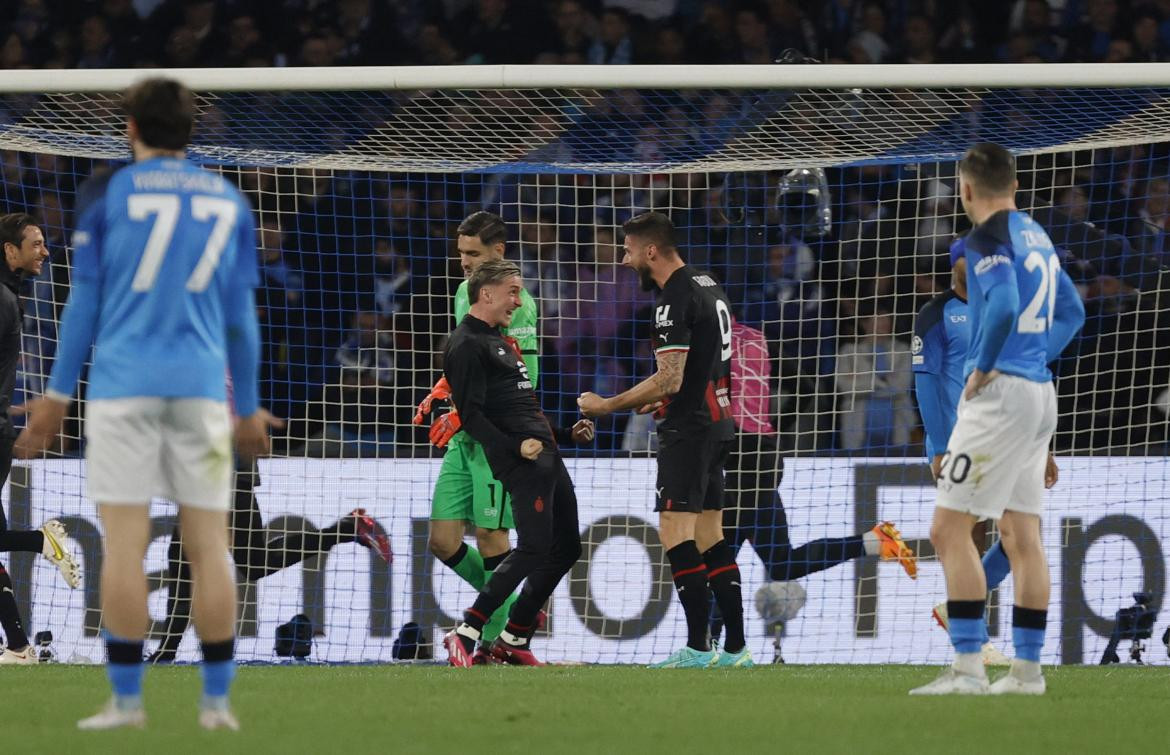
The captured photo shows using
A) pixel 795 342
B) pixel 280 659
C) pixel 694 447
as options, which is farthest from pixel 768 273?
pixel 280 659

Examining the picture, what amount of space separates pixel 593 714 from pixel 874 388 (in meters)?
5.58

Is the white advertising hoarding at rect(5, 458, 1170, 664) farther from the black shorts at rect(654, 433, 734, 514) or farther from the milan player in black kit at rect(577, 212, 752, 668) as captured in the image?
the black shorts at rect(654, 433, 734, 514)

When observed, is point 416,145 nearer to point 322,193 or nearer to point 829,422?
point 322,193

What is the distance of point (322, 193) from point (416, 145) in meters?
2.22

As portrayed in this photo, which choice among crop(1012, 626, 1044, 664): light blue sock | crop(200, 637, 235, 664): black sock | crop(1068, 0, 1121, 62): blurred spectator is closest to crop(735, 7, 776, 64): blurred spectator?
crop(1068, 0, 1121, 62): blurred spectator

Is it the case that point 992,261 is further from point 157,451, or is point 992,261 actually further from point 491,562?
point 491,562

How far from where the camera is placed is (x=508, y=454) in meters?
8.60

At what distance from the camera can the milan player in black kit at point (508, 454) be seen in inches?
337

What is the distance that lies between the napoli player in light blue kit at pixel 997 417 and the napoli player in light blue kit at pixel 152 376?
2.75 meters

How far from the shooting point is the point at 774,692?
6.84 m

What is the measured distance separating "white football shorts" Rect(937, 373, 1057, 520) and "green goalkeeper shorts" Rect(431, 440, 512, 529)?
3.23m

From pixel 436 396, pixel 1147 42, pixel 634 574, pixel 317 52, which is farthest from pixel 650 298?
pixel 1147 42

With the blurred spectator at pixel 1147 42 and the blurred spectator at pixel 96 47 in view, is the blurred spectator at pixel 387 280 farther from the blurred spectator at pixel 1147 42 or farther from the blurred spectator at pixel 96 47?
the blurred spectator at pixel 1147 42

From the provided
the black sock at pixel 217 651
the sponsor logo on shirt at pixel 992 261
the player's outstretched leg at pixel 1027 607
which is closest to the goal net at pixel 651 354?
the sponsor logo on shirt at pixel 992 261
